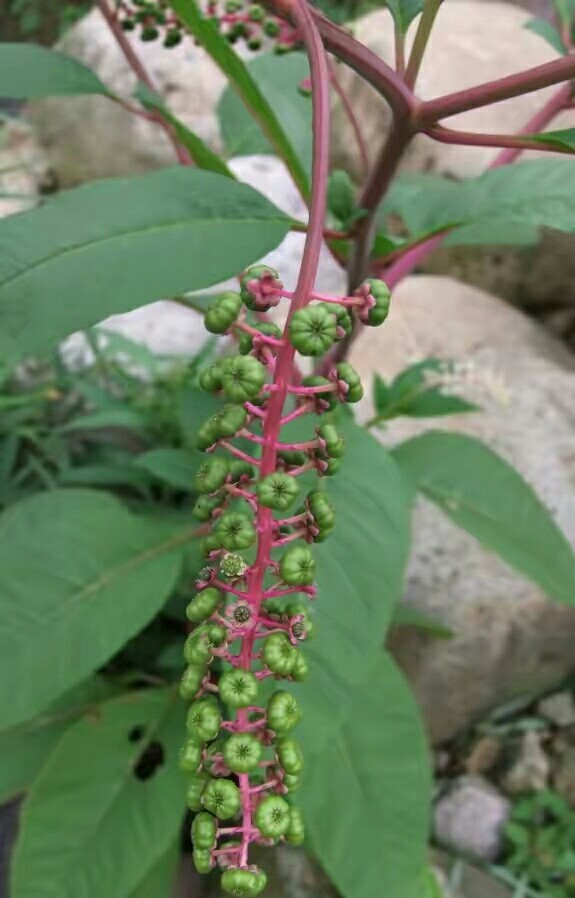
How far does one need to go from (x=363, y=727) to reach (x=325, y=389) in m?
0.66

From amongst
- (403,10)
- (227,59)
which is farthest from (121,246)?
(403,10)

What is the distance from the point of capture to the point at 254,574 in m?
0.40

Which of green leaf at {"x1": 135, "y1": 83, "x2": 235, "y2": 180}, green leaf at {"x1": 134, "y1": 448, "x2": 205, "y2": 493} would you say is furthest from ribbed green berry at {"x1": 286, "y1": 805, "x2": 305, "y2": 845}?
green leaf at {"x1": 134, "y1": 448, "x2": 205, "y2": 493}

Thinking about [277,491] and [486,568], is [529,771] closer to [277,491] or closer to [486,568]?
[486,568]

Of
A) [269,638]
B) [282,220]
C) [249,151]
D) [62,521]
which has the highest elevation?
[249,151]

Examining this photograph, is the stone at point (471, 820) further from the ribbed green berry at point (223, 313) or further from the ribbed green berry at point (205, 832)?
the ribbed green berry at point (223, 313)

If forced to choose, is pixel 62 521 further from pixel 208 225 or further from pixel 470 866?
pixel 470 866

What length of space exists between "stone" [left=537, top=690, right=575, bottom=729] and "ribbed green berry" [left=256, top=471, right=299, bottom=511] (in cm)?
134

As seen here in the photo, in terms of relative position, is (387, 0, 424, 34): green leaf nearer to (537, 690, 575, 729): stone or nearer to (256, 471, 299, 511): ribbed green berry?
(256, 471, 299, 511): ribbed green berry

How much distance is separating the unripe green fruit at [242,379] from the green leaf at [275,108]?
2.15 ft

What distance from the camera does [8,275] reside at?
0.48 meters

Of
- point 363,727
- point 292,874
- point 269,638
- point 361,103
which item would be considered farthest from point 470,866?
point 361,103

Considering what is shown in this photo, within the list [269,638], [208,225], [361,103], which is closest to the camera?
[269,638]

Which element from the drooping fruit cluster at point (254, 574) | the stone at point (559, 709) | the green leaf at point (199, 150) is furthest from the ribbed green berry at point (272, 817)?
the stone at point (559, 709)
